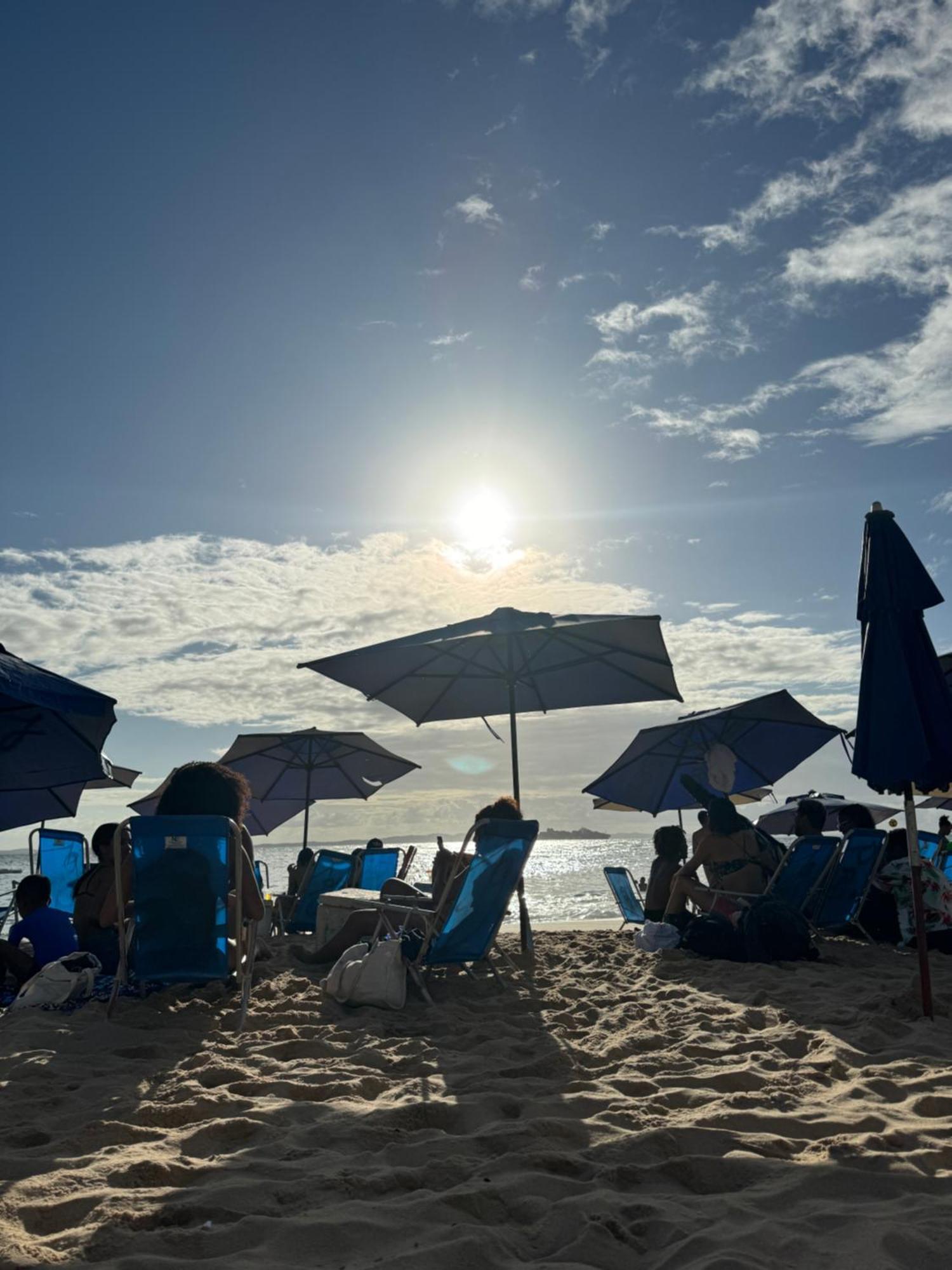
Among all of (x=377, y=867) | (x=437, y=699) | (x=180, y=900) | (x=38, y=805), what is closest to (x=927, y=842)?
(x=437, y=699)

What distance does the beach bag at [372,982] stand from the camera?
14.8 feet

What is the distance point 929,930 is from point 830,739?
11.7 ft

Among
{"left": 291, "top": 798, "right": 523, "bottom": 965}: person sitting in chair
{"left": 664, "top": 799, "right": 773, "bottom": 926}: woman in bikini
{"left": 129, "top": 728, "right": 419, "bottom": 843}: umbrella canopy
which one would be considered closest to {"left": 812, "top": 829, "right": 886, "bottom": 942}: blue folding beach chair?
{"left": 664, "top": 799, "right": 773, "bottom": 926}: woman in bikini

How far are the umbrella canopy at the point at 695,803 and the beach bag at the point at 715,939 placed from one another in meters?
3.52

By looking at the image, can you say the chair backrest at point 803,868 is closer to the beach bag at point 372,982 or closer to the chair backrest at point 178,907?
the beach bag at point 372,982

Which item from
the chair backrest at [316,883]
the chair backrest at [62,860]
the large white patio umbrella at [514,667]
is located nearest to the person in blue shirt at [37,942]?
the chair backrest at [62,860]

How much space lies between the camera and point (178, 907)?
4082 mm

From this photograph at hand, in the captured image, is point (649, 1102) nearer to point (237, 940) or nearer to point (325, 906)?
point (237, 940)

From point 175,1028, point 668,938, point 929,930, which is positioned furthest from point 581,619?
point 175,1028

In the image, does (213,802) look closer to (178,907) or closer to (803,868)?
(178,907)

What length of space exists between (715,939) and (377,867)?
411 centimetres

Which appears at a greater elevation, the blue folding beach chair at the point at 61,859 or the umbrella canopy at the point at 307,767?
the umbrella canopy at the point at 307,767

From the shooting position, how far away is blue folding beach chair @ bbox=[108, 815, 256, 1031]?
4031 mm

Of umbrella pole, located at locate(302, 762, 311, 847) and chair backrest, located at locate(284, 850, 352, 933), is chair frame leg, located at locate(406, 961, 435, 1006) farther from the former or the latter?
umbrella pole, located at locate(302, 762, 311, 847)
